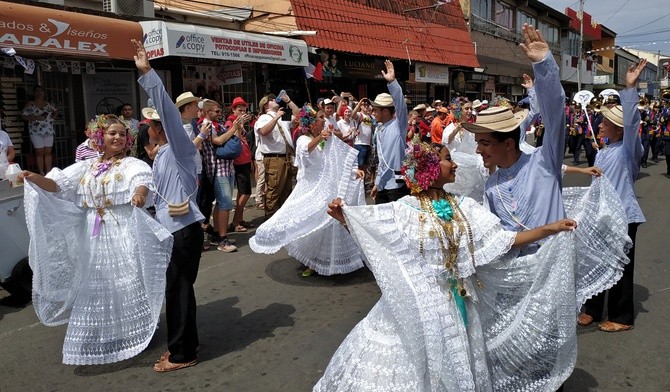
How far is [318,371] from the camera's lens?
3879mm

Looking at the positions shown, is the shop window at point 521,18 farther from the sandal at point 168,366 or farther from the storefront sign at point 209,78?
the sandal at point 168,366

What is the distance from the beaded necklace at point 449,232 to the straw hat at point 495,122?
0.51m

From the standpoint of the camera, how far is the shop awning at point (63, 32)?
796cm

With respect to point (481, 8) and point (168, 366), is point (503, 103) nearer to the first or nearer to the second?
point (168, 366)

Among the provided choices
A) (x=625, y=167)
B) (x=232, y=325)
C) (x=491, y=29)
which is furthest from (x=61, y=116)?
(x=491, y=29)

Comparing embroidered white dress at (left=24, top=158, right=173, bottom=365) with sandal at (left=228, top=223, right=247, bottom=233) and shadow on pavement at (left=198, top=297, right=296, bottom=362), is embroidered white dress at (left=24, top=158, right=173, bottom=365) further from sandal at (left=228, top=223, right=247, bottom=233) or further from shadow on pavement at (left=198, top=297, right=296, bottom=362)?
sandal at (left=228, top=223, right=247, bottom=233)

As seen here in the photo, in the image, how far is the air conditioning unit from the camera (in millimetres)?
10414

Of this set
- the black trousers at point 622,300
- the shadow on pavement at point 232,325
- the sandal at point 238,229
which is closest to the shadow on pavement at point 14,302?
the shadow on pavement at point 232,325

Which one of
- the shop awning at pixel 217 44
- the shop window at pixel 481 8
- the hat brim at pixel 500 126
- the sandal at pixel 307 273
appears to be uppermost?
the shop window at pixel 481 8

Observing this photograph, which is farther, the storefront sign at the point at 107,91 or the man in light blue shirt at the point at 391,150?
the storefront sign at the point at 107,91

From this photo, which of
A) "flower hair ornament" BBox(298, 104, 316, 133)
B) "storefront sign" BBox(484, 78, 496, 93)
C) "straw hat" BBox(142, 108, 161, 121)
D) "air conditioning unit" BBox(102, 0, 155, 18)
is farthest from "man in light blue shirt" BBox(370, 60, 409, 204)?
"storefront sign" BBox(484, 78, 496, 93)

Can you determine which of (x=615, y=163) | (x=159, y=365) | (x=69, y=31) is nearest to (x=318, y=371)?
(x=159, y=365)

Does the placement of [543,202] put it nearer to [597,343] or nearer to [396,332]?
[396,332]

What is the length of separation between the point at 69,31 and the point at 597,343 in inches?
333
